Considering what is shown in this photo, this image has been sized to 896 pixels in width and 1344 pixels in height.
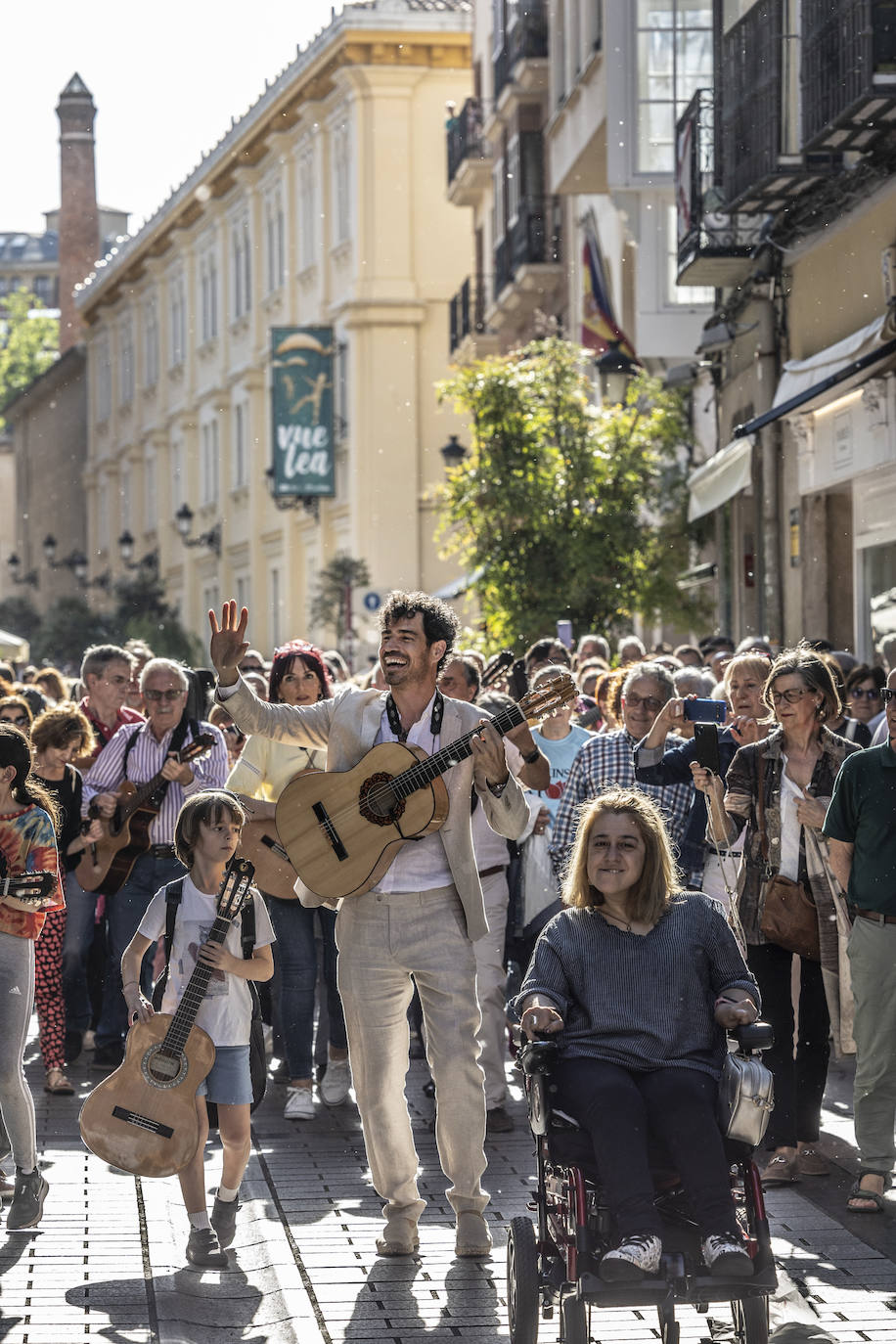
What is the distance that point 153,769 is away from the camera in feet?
36.4

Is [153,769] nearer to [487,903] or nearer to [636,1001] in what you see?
[487,903]

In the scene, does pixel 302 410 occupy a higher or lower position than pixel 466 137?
lower

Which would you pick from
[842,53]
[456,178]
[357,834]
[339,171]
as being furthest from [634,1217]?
[339,171]

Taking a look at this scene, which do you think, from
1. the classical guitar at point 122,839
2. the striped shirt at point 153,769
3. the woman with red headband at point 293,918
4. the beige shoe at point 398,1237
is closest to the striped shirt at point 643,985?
the beige shoe at point 398,1237

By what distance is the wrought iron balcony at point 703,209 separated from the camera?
67.6 feet

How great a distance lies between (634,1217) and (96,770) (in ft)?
19.5

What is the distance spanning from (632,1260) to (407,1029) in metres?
1.89

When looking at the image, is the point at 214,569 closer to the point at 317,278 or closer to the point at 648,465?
the point at 317,278

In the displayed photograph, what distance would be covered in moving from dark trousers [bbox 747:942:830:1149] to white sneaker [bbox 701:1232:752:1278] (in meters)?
2.93

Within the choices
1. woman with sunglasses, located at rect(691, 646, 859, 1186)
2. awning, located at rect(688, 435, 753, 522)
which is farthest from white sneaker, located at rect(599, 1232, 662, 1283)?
awning, located at rect(688, 435, 753, 522)

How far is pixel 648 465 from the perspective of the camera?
2359 centimetres

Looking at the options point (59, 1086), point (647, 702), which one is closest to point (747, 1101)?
point (647, 702)

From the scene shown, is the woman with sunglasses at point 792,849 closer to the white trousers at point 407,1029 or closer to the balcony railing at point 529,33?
the white trousers at point 407,1029

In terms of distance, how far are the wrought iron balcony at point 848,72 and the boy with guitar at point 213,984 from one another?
28.1 ft
